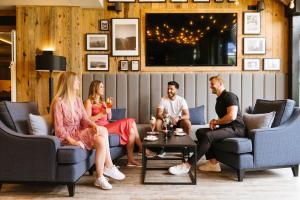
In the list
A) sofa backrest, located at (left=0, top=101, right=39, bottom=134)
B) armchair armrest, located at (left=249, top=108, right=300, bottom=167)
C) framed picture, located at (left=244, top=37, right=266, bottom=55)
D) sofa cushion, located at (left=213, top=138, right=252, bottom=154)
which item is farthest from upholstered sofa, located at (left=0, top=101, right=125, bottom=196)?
framed picture, located at (left=244, top=37, right=266, bottom=55)

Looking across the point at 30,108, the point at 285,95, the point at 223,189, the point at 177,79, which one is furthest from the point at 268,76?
the point at 30,108

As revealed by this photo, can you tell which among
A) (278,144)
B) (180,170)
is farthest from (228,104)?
(180,170)

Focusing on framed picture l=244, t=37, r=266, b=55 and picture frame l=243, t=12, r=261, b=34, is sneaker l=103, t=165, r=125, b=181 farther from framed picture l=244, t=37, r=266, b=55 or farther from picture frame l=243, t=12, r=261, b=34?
picture frame l=243, t=12, r=261, b=34

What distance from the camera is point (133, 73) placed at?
19.7 ft

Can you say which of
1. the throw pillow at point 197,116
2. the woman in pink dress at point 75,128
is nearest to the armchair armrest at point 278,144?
the woman in pink dress at point 75,128

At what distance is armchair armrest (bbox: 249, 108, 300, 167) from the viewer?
372 centimetres

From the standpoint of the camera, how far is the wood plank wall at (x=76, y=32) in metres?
5.88

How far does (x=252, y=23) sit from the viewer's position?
598 centimetres

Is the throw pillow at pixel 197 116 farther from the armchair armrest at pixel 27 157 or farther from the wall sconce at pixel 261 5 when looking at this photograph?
the armchair armrest at pixel 27 157

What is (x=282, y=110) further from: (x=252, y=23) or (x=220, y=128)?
(x=252, y=23)

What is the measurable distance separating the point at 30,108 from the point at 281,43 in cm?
451

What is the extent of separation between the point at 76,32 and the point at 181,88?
213 centimetres

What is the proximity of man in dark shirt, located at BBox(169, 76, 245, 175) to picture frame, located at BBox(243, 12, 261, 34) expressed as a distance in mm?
2260

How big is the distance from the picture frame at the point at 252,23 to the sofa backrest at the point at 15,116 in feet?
13.6
